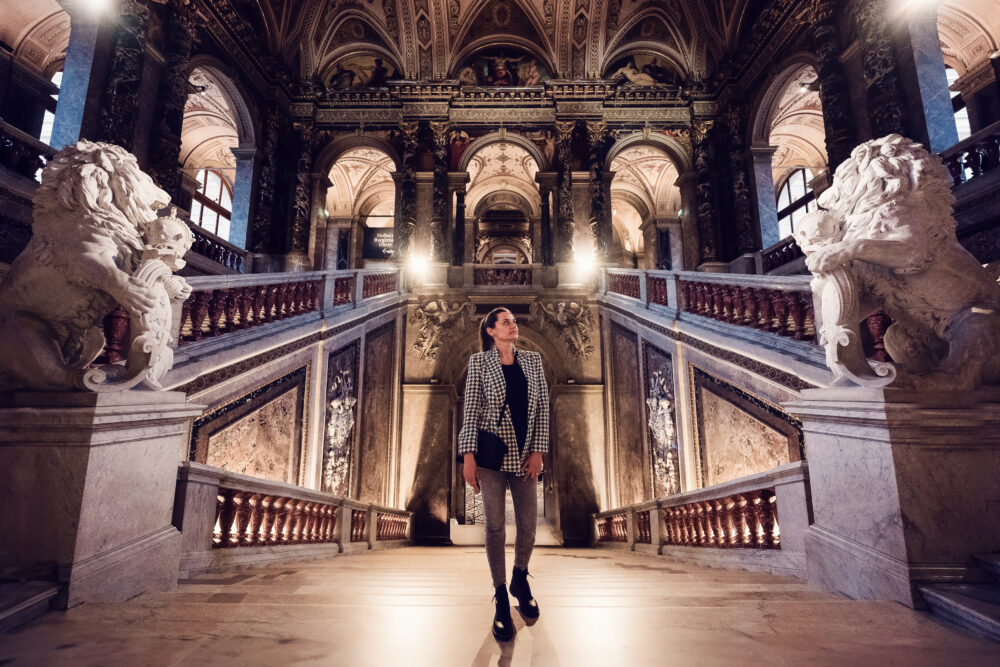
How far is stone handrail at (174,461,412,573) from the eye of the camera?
2.73 metres

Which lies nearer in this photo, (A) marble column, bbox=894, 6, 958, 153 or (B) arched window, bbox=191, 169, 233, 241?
(A) marble column, bbox=894, 6, 958, 153

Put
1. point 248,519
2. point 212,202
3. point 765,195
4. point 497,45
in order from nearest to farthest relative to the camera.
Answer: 1. point 248,519
2. point 765,195
3. point 497,45
4. point 212,202

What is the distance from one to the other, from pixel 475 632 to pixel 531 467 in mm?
664

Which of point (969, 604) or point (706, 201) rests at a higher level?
point (706, 201)

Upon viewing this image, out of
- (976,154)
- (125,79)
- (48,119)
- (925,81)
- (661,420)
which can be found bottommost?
(661,420)

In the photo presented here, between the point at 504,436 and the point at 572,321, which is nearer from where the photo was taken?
the point at 504,436

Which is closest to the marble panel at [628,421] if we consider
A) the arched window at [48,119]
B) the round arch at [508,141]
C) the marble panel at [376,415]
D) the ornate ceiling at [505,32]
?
the marble panel at [376,415]

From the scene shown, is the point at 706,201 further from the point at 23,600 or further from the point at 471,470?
the point at 23,600

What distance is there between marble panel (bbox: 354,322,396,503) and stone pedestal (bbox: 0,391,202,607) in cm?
661

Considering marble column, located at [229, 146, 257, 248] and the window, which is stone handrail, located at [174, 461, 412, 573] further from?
the window

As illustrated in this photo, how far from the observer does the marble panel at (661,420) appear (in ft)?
22.8

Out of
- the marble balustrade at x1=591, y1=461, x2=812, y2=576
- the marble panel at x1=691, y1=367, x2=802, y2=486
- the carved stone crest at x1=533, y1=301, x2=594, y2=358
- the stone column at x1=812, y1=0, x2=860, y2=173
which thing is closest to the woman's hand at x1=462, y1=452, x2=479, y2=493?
the marble balustrade at x1=591, y1=461, x2=812, y2=576

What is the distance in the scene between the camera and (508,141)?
43.3ft

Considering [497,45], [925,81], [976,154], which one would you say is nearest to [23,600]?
[976,154]
